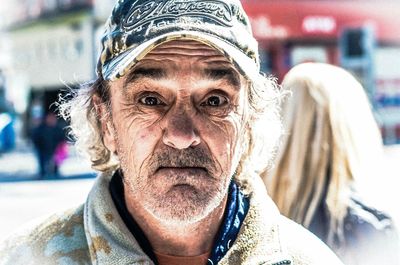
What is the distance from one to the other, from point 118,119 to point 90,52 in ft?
87.1

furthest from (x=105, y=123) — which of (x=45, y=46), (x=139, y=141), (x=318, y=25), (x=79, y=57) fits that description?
(x=45, y=46)

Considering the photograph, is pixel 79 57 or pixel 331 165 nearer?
pixel 331 165

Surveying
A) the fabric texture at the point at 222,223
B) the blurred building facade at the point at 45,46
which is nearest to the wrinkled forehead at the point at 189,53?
the fabric texture at the point at 222,223

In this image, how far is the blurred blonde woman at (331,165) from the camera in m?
3.08

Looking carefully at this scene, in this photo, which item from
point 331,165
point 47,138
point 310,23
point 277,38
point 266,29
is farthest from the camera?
point 310,23

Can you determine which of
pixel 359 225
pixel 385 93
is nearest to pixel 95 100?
pixel 359 225

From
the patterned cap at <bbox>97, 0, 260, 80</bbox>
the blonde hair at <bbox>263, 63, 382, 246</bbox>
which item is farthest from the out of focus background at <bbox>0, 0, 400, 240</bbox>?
the patterned cap at <bbox>97, 0, 260, 80</bbox>

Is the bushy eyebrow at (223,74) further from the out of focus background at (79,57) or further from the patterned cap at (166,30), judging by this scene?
the out of focus background at (79,57)

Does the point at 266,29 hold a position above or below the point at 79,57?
above

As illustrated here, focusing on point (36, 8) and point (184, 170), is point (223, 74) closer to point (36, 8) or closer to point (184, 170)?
point (184, 170)

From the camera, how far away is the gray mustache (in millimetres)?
1854

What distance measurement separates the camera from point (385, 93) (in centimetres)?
2483

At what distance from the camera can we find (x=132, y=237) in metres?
1.90

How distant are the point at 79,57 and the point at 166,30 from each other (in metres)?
27.4
